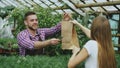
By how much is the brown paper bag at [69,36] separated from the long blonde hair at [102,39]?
1.29 feet

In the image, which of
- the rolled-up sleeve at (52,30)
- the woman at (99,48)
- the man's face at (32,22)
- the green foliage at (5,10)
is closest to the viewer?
the woman at (99,48)

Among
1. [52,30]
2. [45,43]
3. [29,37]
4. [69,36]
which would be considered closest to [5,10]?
[52,30]

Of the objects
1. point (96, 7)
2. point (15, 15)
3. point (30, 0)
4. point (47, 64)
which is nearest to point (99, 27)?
point (47, 64)

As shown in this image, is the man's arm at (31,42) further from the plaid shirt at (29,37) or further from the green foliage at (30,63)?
the green foliage at (30,63)

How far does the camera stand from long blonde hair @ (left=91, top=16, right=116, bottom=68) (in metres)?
3.23

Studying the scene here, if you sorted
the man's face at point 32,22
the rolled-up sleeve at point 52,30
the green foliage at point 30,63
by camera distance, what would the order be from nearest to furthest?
the green foliage at point 30,63, the man's face at point 32,22, the rolled-up sleeve at point 52,30

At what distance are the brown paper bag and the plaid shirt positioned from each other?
1.78ft

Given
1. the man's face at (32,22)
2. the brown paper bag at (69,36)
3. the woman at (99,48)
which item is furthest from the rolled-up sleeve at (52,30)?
the woman at (99,48)

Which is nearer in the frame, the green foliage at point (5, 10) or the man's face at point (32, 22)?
the man's face at point (32, 22)

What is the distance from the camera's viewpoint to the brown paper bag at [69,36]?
3717 mm

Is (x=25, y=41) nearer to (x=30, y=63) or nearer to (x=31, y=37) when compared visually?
(x=31, y=37)

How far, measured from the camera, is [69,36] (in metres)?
3.90

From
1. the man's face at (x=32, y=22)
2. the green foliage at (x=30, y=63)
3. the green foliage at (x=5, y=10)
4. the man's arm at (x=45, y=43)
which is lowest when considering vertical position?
the green foliage at (x=30, y=63)

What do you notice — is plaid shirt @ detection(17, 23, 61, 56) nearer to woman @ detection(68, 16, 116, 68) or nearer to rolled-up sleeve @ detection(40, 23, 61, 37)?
rolled-up sleeve @ detection(40, 23, 61, 37)
